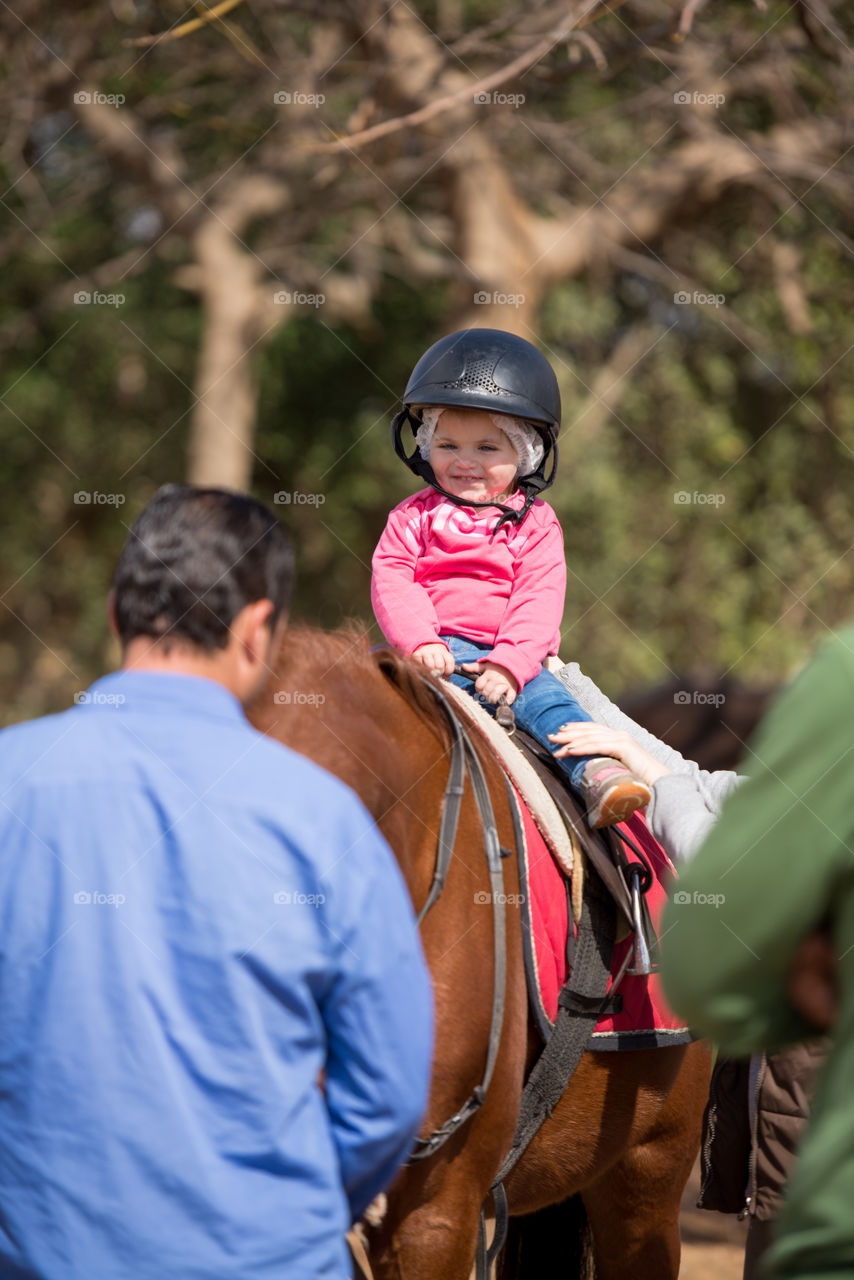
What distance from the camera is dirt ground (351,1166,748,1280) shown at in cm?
511

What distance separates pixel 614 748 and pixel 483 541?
2.50 ft

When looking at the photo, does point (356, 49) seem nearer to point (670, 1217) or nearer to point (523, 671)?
point (523, 671)

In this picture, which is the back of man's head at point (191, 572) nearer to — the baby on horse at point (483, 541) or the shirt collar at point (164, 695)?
the shirt collar at point (164, 695)

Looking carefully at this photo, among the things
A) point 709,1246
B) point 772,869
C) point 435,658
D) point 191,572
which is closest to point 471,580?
point 435,658

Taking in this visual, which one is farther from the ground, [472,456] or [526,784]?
[472,456]

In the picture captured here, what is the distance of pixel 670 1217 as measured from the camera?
11.1ft

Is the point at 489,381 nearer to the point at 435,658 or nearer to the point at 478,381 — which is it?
the point at 478,381

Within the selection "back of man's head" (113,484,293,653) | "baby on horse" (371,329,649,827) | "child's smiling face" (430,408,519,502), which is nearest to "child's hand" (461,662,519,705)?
"baby on horse" (371,329,649,827)

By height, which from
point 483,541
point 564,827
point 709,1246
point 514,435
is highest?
point 514,435

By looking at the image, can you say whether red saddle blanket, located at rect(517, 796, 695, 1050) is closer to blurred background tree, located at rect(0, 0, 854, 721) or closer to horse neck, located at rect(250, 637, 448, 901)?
horse neck, located at rect(250, 637, 448, 901)

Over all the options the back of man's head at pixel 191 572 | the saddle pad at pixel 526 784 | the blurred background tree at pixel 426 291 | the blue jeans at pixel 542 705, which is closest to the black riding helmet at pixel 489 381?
the blue jeans at pixel 542 705

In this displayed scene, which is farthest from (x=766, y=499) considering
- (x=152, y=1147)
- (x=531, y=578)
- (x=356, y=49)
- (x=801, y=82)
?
(x=152, y=1147)

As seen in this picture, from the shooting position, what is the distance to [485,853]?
9.05 ft

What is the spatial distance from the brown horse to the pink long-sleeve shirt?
322 millimetres
